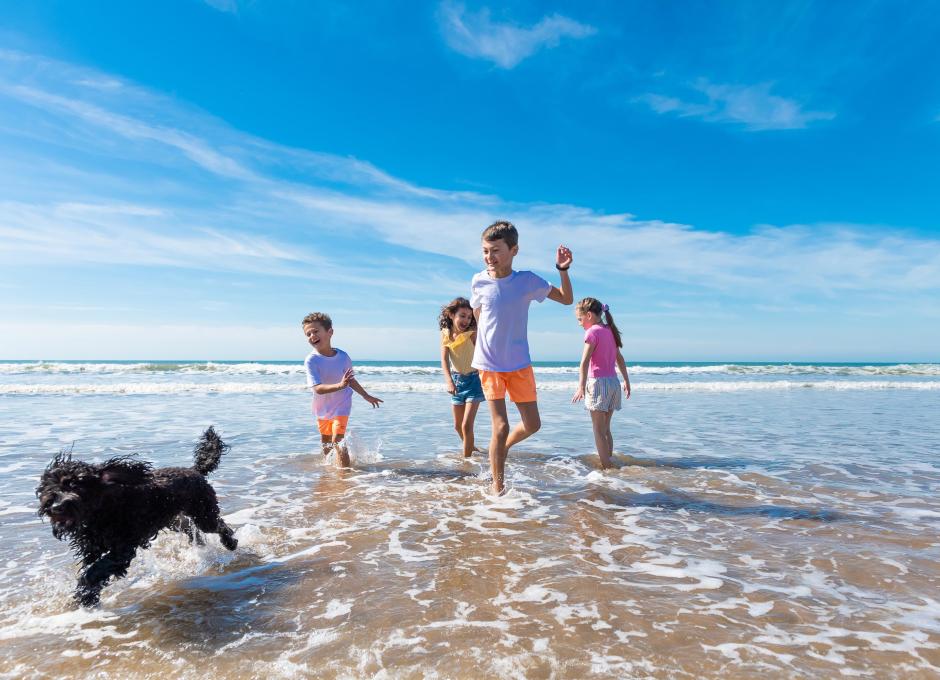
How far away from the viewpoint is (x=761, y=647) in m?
2.80

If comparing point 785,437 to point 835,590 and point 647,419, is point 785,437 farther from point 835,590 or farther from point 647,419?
point 835,590

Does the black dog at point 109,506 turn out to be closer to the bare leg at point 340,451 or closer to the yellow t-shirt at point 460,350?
the bare leg at point 340,451

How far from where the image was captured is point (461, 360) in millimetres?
8352

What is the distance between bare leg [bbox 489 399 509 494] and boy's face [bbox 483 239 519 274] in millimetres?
1406

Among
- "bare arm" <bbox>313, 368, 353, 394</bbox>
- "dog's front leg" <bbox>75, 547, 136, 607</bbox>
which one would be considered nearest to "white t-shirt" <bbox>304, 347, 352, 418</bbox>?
"bare arm" <bbox>313, 368, 353, 394</bbox>

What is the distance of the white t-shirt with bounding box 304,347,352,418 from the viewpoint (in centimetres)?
737

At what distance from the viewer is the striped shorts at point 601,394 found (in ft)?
24.3

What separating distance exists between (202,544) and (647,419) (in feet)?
36.6

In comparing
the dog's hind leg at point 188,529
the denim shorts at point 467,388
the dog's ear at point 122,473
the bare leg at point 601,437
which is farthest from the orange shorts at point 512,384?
the dog's ear at point 122,473

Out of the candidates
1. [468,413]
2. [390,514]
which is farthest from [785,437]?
[390,514]

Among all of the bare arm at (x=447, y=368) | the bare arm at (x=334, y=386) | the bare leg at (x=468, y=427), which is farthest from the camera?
the bare arm at (x=447, y=368)

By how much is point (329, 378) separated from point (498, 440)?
2712mm

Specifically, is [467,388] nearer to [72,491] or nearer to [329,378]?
[329,378]

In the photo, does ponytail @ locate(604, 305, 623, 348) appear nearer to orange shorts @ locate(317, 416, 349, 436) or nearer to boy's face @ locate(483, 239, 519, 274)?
boy's face @ locate(483, 239, 519, 274)
